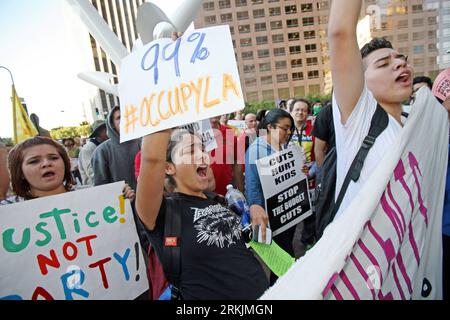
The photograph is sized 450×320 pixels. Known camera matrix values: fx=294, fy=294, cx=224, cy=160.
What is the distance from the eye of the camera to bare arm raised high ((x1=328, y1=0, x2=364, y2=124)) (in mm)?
939

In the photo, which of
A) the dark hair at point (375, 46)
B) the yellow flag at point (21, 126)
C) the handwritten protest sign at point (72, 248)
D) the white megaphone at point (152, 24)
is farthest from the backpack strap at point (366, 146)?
the yellow flag at point (21, 126)

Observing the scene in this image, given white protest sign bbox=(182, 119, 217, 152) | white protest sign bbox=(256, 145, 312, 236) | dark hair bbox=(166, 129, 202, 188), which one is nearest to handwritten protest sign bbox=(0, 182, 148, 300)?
dark hair bbox=(166, 129, 202, 188)

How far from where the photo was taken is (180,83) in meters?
1.00

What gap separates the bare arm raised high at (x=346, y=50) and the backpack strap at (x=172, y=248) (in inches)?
29.0

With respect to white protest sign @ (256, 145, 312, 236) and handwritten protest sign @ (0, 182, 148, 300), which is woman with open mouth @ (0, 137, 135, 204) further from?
white protest sign @ (256, 145, 312, 236)

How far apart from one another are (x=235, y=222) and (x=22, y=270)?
0.85m

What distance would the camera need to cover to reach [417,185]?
101 centimetres

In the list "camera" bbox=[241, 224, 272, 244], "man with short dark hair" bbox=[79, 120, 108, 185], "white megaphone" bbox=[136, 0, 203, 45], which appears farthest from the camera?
"man with short dark hair" bbox=[79, 120, 108, 185]

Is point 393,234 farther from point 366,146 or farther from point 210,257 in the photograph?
point 210,257

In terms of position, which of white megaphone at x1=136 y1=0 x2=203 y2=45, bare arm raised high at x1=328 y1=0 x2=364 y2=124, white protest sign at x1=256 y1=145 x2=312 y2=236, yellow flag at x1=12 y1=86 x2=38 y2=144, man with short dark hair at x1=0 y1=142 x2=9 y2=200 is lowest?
white protest sign at x1=256 y1=145 x2=312 y2=236

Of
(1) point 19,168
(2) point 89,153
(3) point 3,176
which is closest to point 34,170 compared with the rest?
(1) point 19,168

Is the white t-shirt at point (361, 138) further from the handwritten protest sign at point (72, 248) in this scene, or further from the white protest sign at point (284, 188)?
the handwritten protest sign at point (72, 248)

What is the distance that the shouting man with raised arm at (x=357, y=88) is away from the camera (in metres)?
0.95

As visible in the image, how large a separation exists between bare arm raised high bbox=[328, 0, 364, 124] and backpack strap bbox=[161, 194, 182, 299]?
0.74 meters
